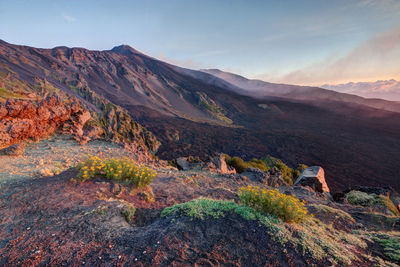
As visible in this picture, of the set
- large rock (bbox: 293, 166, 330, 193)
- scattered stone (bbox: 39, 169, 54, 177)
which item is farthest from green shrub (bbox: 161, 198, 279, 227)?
large rock (bbox: 293, 166, 330, 193)

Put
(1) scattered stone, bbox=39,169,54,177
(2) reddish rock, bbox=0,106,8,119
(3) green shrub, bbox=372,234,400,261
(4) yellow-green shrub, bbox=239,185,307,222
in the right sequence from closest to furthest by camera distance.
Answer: (3) green shrub, bbox=372,234,400,261, (4) yellow-green shrub, bbox=239,185,307,222, (1) scattered stone, bbox=39,169,54,177, (2) reddish rock, bbox=0,106,8,119

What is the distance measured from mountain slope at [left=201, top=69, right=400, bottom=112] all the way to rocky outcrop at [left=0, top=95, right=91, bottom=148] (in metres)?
89.8

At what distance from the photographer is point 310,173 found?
12.4 metres

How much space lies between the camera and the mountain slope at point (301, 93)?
84744 millimetres

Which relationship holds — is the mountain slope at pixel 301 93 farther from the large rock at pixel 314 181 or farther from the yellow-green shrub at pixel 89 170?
the yellow-green shrub at pixel 89 170

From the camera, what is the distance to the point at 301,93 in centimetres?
10400

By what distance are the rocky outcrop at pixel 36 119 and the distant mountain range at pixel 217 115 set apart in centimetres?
637

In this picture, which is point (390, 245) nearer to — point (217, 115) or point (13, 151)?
point (13, 151)

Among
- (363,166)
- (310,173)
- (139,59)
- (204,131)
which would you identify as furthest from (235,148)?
(139,59)

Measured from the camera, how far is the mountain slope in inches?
3336

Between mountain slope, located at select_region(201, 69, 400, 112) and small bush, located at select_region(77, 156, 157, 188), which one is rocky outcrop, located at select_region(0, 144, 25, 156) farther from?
mountain slope, located at select_region(201, 69, 400, 112)

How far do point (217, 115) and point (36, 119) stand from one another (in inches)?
2190

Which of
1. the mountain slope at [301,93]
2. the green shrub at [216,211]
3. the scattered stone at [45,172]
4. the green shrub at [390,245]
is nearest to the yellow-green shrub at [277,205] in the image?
the green shrub at [216,211]

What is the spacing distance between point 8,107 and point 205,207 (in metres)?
9.59
